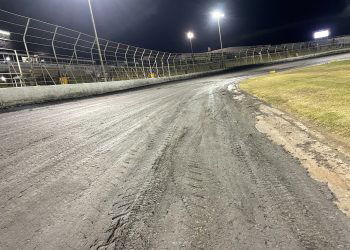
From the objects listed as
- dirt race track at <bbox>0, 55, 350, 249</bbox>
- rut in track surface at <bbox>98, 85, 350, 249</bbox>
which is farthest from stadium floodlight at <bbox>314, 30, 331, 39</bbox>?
rut in track surface at <bbox>98, 85, 350, 249</bbox>

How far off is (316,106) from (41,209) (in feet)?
19.2

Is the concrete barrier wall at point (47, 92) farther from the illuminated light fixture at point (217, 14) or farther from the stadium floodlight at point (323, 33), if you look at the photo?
the stadium floodlight at point (323, 33)

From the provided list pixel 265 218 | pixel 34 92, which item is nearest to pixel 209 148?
pixel 265 218

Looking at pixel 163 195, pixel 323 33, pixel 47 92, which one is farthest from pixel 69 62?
pixel 323 33

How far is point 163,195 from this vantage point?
2.84 metres

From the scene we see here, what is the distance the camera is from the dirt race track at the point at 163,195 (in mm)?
2184

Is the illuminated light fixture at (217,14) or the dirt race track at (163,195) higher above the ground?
the illuminated light fixture at (217,14)

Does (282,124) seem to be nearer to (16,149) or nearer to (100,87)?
(16,149)

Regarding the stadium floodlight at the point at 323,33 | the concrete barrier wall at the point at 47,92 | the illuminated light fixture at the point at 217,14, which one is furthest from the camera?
the stadium floodlight at the point at 323,33

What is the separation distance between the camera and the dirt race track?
2.18m

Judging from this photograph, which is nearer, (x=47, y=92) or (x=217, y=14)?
(x=47, y=92)

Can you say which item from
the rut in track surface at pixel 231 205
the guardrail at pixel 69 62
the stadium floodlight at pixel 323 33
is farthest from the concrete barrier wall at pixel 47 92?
the stadium floodlight at pixel 323 33

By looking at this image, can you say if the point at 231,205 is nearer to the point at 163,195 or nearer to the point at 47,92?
the point at 163,195

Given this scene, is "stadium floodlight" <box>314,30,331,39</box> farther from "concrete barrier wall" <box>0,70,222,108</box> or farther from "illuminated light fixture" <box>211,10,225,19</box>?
"concrete barrier wall" <box>0,70,222,108</box>
